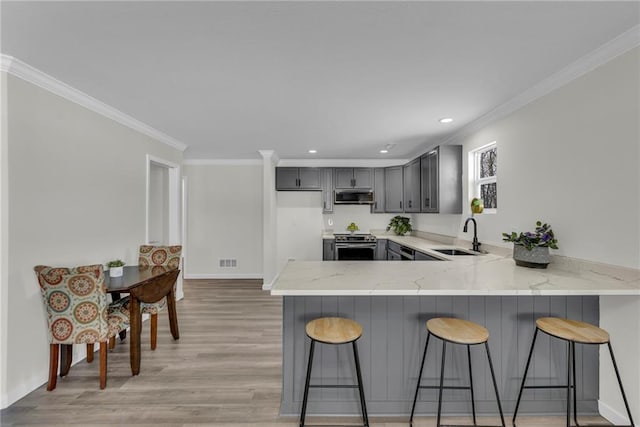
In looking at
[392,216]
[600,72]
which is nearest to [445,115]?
[600,72]

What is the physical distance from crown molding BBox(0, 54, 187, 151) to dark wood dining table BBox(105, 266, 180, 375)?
1.60 m

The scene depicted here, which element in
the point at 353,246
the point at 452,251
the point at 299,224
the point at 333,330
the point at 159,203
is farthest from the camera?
the point at 299,224


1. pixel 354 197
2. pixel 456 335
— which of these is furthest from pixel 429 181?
pixel 456 335

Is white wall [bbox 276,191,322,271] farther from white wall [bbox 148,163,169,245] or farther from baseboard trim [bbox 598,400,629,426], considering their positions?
baseboard trim [bbox 598,400,629,426]

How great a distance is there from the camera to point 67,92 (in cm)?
240

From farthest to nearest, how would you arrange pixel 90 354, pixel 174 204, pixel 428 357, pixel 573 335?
pixel 174 204 → pixel 90 354 → pixel 428 357 → pixel 573 335

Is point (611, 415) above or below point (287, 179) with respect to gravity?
below

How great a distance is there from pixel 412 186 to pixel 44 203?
4314 millimetres

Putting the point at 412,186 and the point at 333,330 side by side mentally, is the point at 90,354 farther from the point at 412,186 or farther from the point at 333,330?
the point at 412,186

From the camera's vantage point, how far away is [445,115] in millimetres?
2984

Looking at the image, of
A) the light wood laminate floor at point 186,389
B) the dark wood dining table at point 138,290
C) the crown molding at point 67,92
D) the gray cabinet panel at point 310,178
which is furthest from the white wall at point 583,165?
the crown molding at point 67,92

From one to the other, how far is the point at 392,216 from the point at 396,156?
1203mm

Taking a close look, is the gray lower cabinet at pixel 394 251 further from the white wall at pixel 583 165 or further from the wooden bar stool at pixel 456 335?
the wooden bar stool at pixel 456 335

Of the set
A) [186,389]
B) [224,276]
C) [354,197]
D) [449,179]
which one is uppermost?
[449,179]
